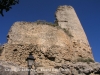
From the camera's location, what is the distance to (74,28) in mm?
18234

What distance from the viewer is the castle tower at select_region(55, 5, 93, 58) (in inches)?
664

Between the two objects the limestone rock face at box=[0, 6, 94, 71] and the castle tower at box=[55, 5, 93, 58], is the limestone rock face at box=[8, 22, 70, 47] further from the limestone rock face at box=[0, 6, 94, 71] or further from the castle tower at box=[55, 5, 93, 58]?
the castle tower at box=[55, 5, 93, 58]

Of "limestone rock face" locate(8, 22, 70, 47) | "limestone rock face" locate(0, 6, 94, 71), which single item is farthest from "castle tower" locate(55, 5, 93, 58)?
"limestone rock face" locate(8, 22, 70, 47)

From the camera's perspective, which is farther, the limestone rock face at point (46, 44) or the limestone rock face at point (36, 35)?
the limestone rock face at point (36, 35)

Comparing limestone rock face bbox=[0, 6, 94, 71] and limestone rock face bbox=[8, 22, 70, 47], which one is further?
limestone rock face bbox=[8, 22, 70, 47]

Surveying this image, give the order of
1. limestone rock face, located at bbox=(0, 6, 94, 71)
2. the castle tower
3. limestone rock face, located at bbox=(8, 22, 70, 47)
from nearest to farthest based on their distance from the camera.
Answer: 1. limestone rock face, located at bbox=(0, 6, 94, 71)
2. limestone rock face, located at bbox=(8, 22, 70, 47)
3. the castle tower

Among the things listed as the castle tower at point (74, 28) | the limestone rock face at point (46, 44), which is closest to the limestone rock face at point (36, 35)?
the limestone rock face at point (46, 44)

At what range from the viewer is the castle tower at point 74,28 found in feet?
55.4

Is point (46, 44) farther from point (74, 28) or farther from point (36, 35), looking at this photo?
point (74, 28)

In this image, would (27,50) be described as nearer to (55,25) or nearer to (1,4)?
(55,25)

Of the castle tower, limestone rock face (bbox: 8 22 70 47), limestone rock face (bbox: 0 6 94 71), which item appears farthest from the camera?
the castle tower

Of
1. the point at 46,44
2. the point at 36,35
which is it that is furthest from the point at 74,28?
the point at 36,35

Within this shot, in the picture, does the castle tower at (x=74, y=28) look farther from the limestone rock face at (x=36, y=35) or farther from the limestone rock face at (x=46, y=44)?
the limestone rock face at (x=36, y=35)

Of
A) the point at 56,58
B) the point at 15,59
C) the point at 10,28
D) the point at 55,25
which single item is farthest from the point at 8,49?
the point at 55,25
